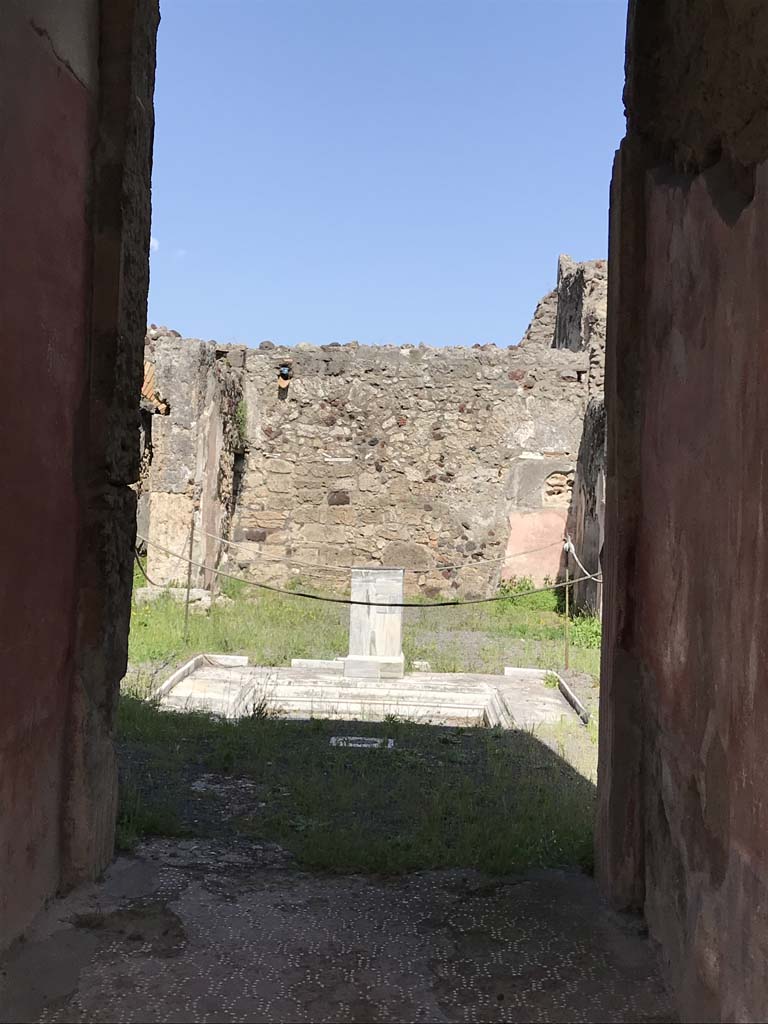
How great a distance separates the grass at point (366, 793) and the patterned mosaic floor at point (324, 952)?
0.65ft

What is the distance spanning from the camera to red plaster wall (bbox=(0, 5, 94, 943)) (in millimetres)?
2412

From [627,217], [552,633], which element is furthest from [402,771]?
[552,633]

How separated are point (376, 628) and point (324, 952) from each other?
16.4 feet

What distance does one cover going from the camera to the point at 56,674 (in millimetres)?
2812

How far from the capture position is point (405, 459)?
11930 mm

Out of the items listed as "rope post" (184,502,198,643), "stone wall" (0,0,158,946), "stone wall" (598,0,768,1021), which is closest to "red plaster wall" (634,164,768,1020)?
"stone wall" (598,0,768,1021)

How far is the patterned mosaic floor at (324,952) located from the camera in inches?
91.4

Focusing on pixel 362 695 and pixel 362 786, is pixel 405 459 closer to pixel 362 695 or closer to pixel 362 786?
pixel 362 695

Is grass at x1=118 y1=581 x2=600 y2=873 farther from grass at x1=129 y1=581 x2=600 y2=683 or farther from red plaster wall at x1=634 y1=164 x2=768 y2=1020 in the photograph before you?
red plaster wall at x1=634 y1=164 x2=768 y2=1020

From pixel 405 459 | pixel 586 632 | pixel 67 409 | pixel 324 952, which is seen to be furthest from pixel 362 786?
pixel 405 459

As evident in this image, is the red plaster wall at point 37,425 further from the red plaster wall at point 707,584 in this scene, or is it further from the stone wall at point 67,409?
the red plaster wall at point 707,584

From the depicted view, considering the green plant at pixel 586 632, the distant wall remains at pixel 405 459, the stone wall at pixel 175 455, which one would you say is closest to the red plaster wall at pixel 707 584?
the green plant at pixel 586 632

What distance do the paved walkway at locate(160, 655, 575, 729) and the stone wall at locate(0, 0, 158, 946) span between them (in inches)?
119

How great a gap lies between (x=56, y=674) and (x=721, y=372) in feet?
6.63
